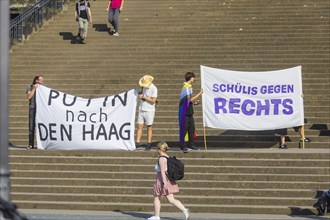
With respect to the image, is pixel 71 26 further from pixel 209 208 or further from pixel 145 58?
pixel 209 208

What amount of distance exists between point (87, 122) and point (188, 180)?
2.57 metres

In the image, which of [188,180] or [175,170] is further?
[188,180]

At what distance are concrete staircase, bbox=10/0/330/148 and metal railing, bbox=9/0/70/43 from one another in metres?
0.40

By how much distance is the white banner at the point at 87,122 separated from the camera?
18.2 metres

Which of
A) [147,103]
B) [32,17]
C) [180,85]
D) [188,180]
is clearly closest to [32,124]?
[147,103]

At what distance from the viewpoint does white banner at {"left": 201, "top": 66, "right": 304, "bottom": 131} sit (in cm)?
1891

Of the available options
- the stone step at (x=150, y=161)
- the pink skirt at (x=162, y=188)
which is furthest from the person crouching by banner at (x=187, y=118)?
the pink skirt at (x=162, y=188)

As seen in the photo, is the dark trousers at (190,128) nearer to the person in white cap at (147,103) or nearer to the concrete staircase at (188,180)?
the concrete staircase at (188,180)

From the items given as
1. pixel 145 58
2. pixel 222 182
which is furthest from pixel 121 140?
pixel 145 58

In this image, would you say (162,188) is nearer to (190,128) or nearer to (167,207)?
(167,207)

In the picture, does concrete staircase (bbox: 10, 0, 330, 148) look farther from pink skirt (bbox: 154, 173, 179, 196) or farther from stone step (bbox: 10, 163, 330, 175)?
pink skirt (bbox: 154, 173, 179, 196)

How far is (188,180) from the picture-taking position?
1731cm

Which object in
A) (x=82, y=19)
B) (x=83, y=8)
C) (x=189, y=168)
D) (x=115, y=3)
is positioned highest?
(x=115, y=3)

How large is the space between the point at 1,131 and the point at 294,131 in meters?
11.6
